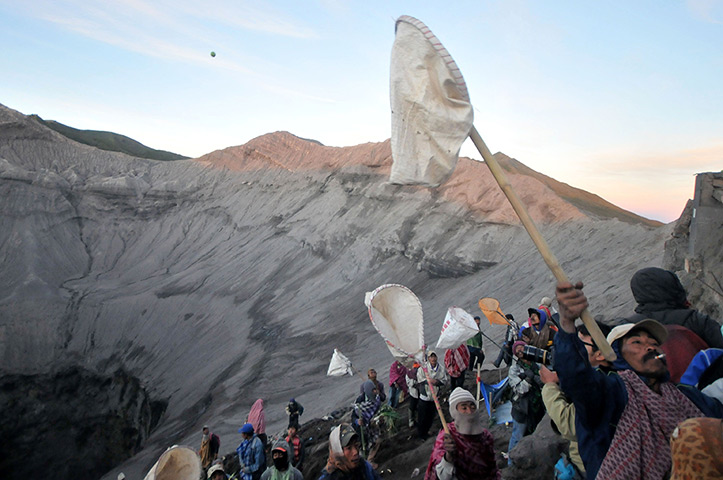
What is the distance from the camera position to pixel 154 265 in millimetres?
34719

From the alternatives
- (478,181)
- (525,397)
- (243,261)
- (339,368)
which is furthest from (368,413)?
(243,261)

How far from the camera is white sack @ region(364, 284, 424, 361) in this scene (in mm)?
4406

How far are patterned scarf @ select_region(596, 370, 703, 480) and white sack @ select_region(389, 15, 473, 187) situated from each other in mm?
1282

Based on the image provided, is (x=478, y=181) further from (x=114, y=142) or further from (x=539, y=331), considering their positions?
(x=114, y=142)

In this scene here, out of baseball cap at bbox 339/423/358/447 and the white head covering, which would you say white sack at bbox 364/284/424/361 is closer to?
the white head covering

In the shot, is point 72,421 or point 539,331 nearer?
point 539,331

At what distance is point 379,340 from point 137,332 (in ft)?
50.2

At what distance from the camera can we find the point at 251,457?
619 cm

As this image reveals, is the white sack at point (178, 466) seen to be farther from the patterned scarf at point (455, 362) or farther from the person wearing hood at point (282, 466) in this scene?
the patterned scarf at point (455, 362)

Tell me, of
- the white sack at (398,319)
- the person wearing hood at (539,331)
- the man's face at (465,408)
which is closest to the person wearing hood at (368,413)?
the person wearing hood at (539,331)

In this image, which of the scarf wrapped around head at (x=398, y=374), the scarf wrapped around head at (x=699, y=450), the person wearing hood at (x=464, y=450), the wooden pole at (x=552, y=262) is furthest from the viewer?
the scarf wrapped around head at (x=398, y=374)

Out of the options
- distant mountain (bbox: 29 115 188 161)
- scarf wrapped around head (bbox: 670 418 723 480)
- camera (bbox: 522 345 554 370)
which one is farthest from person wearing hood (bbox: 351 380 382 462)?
distant mountain (bbox: 29 115 188 161)

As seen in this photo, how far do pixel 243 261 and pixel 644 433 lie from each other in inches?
1175

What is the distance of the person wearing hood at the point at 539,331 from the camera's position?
202 inches
